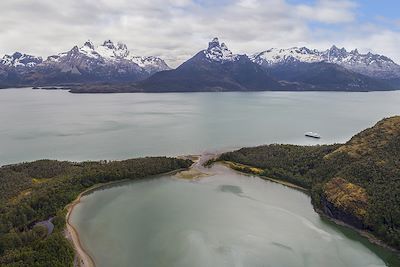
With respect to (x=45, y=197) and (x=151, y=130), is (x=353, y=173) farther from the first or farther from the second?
(x=151, y=130)

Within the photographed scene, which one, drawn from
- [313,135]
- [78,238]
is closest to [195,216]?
[78,238]

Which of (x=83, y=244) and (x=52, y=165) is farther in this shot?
(x=52, y=165)

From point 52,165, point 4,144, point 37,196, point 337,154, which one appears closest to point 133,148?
point 52,165

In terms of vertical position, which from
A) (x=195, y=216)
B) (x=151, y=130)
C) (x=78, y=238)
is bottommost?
(x=78, y=238)

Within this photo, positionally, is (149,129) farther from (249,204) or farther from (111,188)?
(249,204)

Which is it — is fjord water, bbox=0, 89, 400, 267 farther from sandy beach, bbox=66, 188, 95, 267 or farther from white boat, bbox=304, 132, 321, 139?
white boat, bbox=304, 132, 321, 139

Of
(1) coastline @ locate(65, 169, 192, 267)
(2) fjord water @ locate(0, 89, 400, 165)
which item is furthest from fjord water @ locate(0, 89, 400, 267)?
(1) coastline @ locate(65, 169, 192, 267)
